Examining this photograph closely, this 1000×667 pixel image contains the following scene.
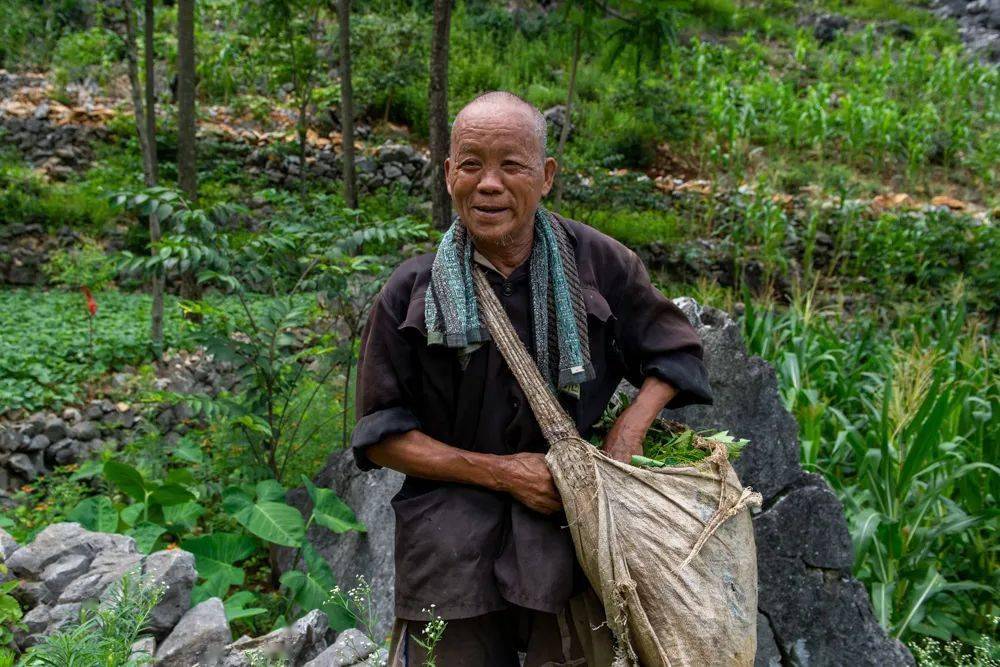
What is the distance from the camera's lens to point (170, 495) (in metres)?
3.34

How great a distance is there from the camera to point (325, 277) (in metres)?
3.99

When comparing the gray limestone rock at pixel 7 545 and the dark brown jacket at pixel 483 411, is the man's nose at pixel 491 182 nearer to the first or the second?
the dark brown jacket at pixel 483 411

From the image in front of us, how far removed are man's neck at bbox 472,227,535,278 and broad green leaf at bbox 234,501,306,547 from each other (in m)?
1.61

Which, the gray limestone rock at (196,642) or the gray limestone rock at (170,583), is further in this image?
the gray limestone rock at (170,583)

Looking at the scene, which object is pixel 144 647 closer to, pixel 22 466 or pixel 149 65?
pixel 22 466

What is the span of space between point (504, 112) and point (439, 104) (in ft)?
13.6

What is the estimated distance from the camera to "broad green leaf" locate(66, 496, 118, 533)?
3289mm

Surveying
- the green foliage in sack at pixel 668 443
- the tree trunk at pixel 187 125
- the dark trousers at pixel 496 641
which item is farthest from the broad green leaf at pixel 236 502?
the tree trunk at pixel 187 125

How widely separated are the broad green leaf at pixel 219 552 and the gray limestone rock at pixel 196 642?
63 cm

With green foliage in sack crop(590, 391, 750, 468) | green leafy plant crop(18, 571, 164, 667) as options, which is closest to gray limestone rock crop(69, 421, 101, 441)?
green leafy plant crop(18, 571, 164, 667)

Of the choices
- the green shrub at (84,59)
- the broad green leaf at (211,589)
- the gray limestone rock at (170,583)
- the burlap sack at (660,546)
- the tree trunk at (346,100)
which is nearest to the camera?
the burlap sack at (660,546)

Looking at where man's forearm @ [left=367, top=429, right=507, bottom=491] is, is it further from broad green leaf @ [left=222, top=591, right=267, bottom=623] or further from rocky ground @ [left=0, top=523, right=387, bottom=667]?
broad green leaf @ [left=222, top=591, right=267, bottom=623]

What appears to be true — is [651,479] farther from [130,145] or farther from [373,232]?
[130,145]

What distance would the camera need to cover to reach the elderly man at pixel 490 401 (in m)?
1.83
